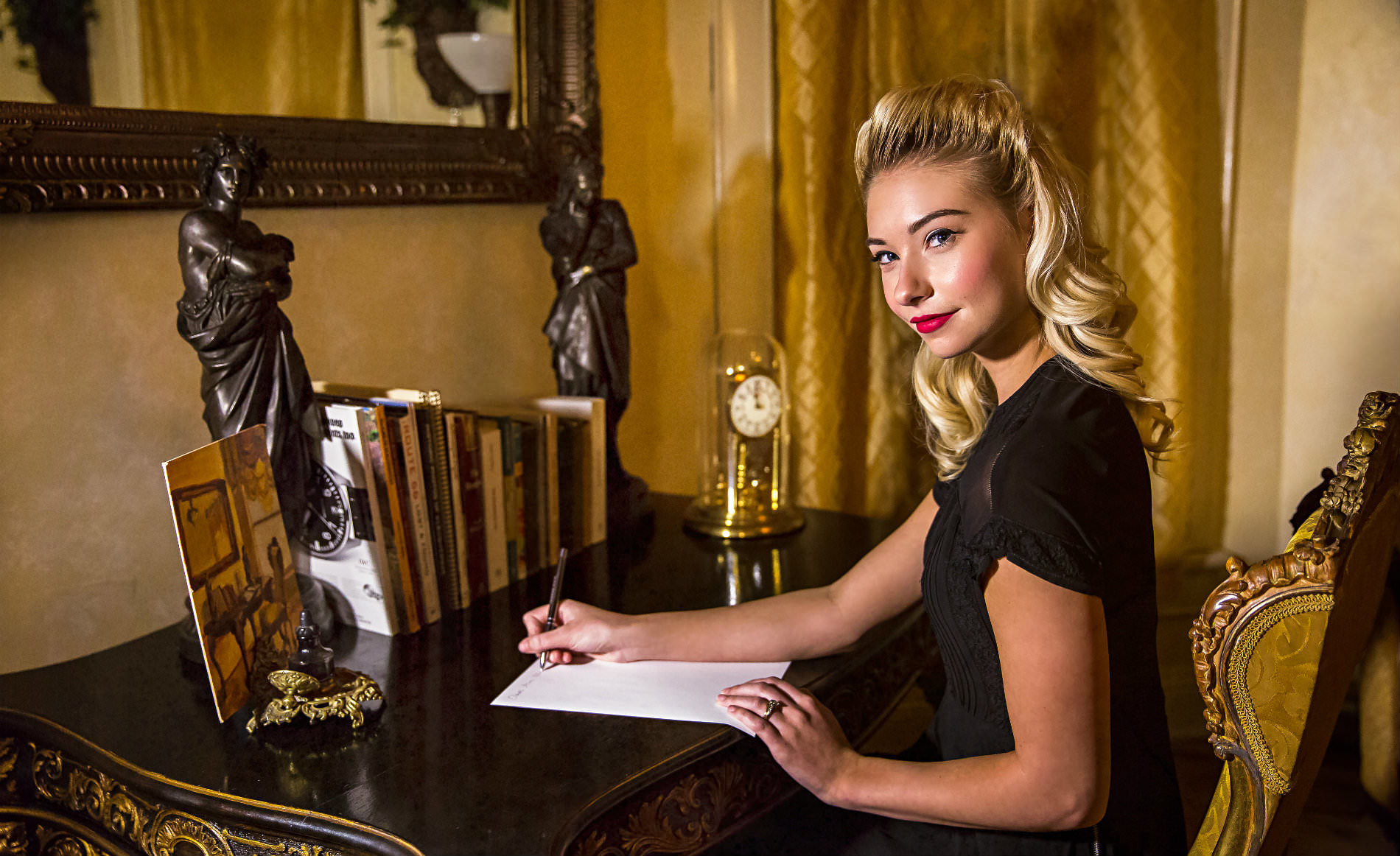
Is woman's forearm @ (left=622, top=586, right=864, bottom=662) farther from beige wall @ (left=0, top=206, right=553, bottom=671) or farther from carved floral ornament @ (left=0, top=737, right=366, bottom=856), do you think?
beige wall @ (left=0, top=206, right=553, bottom=671)

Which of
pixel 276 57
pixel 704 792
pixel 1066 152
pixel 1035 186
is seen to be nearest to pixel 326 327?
Result: pixel 276 57

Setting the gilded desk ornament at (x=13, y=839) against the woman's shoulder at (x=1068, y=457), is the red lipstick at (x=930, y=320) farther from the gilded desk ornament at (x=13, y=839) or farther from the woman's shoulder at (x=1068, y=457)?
the gilded desk ornament at (x=13, y=839)

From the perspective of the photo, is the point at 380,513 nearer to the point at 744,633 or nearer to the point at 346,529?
the point at 346,529

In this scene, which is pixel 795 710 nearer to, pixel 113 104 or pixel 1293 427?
pixel 113 104

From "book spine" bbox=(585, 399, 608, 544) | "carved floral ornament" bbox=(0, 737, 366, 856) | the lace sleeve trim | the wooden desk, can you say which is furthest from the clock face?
"carved floral ornament" bbox=(0, 737, 366, 856)

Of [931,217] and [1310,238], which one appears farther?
[1310,238]

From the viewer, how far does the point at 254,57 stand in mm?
1567

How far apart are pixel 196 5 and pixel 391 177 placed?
0.38 m

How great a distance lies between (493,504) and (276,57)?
28.8 inches

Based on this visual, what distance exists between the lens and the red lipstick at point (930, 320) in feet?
3.93

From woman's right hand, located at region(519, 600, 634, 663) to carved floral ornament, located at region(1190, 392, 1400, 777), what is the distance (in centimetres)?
68

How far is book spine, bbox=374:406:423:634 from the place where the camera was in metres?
1.42

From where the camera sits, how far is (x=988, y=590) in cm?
111

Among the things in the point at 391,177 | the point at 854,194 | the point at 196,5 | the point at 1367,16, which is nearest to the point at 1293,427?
the point at 1367,16
